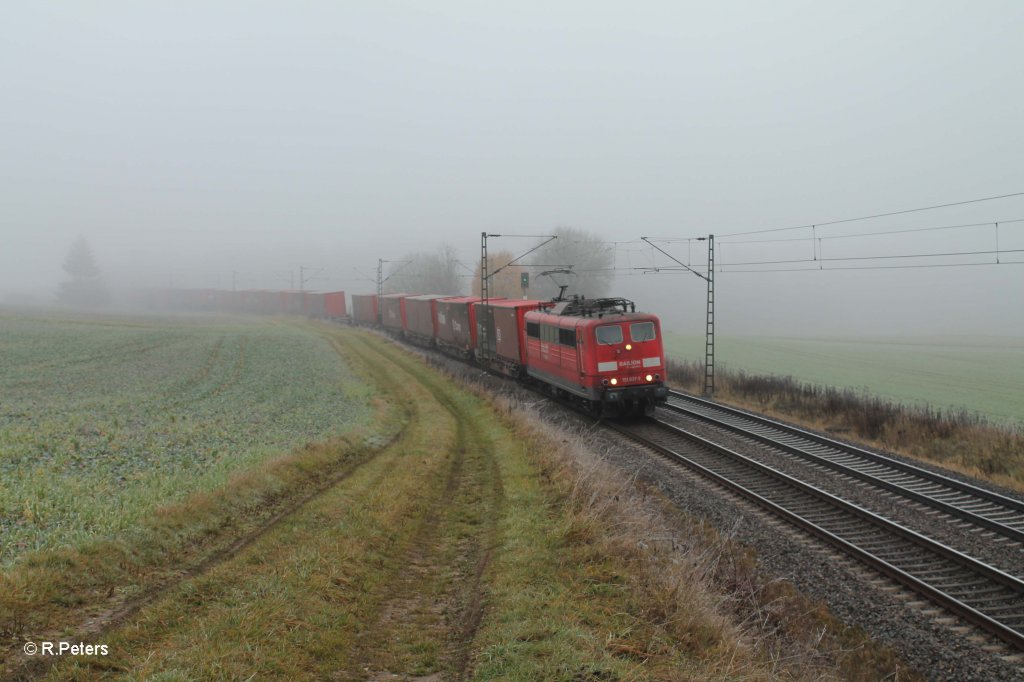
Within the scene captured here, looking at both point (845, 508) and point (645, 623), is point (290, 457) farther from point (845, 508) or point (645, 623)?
point (845, 508)

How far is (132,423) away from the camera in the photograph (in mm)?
16750

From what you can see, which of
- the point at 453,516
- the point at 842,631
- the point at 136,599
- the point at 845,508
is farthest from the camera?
the point at 845,508

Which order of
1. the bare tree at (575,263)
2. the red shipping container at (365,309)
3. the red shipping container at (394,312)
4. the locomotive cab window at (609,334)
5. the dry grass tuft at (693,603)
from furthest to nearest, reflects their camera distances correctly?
the bare tree at (575,263) → the red shipping container at (365,309) → the red shipping container at (394,312) → the locomotive cab window at (609,334) → the dry grass tuft at (693,603)

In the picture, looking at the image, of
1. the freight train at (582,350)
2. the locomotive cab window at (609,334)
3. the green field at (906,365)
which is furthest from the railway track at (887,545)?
the green field at (906,365)

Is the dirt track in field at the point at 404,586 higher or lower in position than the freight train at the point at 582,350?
lower

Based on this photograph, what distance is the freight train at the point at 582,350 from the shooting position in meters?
22.5

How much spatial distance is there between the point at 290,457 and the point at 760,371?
3357 centimetres

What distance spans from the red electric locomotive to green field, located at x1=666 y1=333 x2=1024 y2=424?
11583mm

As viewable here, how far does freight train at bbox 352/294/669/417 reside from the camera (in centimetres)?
2253

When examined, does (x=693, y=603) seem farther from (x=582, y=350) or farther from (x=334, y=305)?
(x=334, y=305)

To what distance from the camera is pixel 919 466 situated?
56.6ft

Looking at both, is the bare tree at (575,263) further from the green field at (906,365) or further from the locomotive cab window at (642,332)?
the locomotive cab window at (642,332)

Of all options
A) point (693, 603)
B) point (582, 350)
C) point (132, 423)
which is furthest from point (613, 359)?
point (693, 603)

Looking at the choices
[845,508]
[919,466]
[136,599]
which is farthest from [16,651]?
[919,466]
